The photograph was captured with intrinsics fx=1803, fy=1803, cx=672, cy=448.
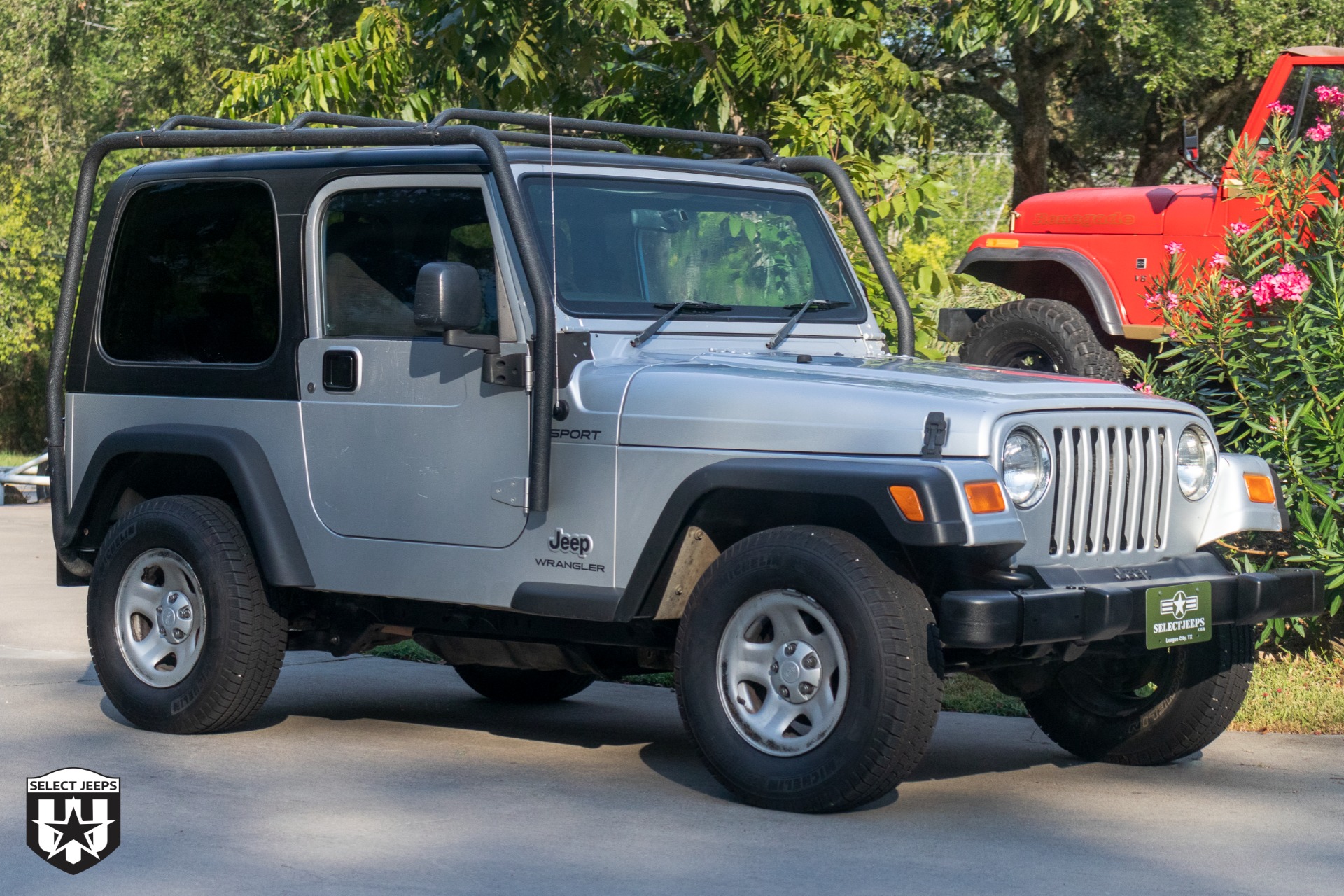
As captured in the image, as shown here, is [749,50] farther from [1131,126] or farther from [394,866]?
[1131,126]

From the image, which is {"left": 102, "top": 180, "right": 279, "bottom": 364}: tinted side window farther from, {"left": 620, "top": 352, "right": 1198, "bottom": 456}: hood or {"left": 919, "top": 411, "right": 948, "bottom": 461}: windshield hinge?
{"left": 919, "top": 411, "right": 948, "bottom": 461}: windshield hinge

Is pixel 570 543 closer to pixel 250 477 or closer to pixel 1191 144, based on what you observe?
pixel 250 477

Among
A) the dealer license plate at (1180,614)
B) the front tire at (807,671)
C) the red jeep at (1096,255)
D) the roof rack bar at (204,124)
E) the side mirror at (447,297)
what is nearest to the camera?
the front tire at (807,671)

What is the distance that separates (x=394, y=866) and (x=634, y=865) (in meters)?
0.64

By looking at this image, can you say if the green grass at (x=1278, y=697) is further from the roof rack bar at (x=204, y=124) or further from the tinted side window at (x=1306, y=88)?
the tinted side window at (x=1306, y=88)

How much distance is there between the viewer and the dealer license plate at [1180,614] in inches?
211

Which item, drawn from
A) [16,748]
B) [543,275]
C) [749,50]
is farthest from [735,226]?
[749,50]

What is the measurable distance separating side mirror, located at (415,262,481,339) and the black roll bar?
19cm

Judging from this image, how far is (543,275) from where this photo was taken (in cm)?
583

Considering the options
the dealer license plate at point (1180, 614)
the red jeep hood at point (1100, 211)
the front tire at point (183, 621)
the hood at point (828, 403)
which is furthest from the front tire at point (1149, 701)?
the red jeep hood at point (1100, 211)

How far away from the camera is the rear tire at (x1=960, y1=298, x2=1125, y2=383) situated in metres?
10.9

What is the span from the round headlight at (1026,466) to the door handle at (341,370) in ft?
7.72

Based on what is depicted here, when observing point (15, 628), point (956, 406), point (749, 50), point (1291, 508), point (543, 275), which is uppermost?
point (749, 50)

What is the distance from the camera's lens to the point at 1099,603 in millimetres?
5160
